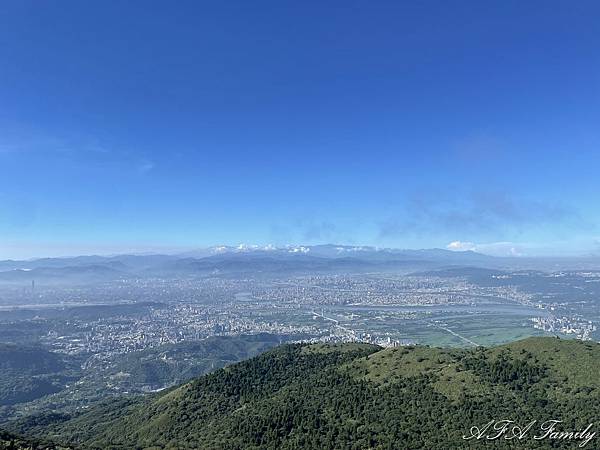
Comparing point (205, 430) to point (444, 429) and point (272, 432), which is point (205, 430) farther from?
point (444, 429)

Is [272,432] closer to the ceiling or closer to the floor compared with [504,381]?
closer to the floor

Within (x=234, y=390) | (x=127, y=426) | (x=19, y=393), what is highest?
(x=234, y=390)

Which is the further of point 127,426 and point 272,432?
point 127,426

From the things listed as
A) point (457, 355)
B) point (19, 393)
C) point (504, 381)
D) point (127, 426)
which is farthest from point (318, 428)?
point (19, 393)

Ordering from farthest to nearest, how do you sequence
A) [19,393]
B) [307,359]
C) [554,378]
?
1. [19,393]
2. [307,359]
3. [554,378]

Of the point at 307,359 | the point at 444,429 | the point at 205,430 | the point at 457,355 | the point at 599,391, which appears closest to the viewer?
the point at 444,429

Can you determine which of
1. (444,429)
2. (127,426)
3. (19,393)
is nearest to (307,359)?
(127,426)

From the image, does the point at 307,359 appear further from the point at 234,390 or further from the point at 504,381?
the point at 504,381
